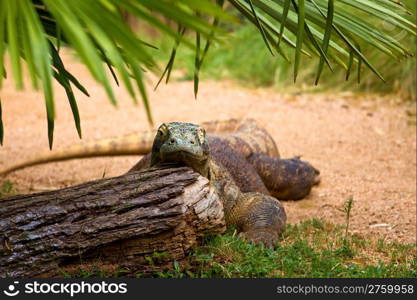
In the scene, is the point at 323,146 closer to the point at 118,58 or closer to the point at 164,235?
the point at 164,235

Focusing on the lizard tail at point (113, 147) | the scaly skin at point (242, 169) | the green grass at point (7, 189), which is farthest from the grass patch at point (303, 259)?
the lizard tail at point (113, 147)

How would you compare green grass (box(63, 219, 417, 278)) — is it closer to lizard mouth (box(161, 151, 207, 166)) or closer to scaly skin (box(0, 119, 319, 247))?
scaly skin (box(0, 119, 319, 247))

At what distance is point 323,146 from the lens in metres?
8.05

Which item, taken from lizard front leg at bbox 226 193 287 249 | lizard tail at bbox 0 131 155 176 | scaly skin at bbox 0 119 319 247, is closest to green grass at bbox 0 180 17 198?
scaly skin at bbox 0 119 319 247

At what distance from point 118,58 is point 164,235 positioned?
151 cm

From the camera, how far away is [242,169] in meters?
5.17

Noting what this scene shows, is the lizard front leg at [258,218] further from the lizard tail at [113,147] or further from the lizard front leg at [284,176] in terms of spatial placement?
the lizard tail at [113,147]

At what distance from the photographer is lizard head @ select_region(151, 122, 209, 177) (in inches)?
145

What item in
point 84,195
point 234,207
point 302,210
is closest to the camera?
point 84,195

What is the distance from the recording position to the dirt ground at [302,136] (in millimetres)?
5594

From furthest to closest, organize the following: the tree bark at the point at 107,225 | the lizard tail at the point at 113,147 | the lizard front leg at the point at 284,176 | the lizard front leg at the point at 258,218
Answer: the lizard tail at the point at 113,147
the lizard front leg at the point at 284,176
the lizard front leg at the point at 258,218
the tree bark at the point at 107,225

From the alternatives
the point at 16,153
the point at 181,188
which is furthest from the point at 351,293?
the point at 16,153

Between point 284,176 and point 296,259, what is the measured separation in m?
2.20

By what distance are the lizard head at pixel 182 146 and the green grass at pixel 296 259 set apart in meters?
→ 0.46
